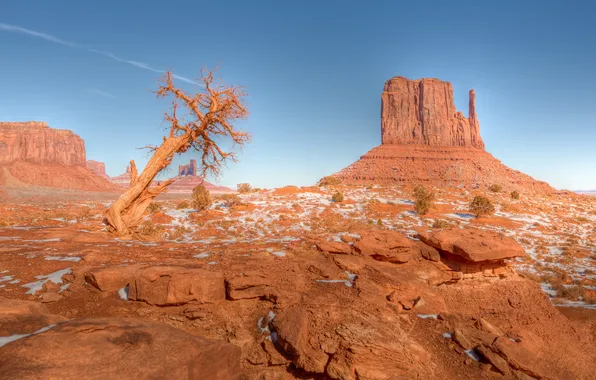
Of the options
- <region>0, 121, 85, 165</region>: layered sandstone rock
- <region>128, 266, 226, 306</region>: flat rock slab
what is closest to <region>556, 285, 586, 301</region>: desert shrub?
<region>128, 266, 226, 306</region>: flat rock slab

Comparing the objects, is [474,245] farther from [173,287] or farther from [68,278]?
[68,278]

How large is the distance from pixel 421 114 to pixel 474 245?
299ft

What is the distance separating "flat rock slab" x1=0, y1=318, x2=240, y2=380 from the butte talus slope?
225ft

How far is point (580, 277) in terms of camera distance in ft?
41.4

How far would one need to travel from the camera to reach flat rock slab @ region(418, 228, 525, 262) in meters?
8.27

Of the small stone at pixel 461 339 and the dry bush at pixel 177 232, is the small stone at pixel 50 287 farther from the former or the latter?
the dry bush at pixel 177 232

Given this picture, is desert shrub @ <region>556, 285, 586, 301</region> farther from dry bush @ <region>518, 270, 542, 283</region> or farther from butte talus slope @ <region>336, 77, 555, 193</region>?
A: butte talus slope @ <region>336, 77, 555, 193</region>

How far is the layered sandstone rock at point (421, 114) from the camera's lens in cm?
8988

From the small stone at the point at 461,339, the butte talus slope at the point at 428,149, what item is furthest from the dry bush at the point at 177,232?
the butte talus slope at the point at 428,149

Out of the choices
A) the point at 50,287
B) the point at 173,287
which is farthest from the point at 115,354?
the point at 50,287

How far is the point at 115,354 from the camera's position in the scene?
3146mm

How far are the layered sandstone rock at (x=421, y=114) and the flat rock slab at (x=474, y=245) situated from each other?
3327 inches

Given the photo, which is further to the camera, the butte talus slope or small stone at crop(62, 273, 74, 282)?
the butte talus slope

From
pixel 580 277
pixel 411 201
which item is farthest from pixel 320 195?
pixel 580 277
